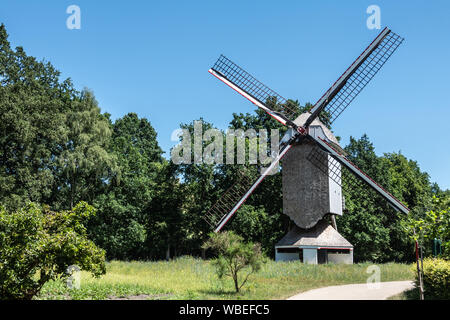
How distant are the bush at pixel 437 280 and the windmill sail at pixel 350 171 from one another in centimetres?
799

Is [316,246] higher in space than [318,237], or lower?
lower

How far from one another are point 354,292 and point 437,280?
2.90 m

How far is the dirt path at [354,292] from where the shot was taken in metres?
14.4

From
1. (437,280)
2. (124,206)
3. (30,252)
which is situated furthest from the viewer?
(124,206)

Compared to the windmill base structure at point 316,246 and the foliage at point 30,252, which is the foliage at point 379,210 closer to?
the windmill base structure at point 316,246

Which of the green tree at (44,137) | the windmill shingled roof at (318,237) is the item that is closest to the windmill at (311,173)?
the windmill shingled roof at (318,237)

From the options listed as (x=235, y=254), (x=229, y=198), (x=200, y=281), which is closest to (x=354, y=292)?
(x=235, y=254)

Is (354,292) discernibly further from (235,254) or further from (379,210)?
(379,210)

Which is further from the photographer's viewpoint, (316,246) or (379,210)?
(379,210)

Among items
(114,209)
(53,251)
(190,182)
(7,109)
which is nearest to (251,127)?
(190,182)

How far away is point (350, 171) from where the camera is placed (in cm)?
2420

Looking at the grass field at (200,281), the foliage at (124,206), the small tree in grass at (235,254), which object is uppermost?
the foliage at (124,206)

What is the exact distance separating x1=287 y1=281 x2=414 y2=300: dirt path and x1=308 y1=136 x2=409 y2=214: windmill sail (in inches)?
241
